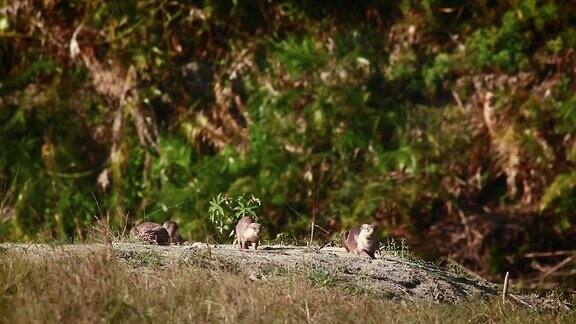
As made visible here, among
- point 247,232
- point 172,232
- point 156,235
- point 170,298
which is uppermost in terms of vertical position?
point 170,298

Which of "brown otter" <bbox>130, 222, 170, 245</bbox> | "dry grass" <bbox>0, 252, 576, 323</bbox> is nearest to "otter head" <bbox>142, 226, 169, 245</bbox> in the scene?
"brown otter" <bbox>130, 222, 170, 245</bbox>

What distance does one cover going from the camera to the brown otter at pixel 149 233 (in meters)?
8.56

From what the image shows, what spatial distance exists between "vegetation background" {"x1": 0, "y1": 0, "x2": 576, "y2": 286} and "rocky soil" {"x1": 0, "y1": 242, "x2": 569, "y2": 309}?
6.90ft

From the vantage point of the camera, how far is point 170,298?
22.4ft

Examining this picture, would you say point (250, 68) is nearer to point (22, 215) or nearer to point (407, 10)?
point (407, 10)

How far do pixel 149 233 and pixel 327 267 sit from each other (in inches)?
50.4

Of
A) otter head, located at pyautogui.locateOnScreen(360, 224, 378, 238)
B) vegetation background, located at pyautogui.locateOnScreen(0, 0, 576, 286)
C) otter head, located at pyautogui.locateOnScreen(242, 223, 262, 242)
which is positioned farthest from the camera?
vegetation background, located at pyautogui.locateOnScreen(0, 0, 576, 286)

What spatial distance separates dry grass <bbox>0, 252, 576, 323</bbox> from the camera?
6.23m

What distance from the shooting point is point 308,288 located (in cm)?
738

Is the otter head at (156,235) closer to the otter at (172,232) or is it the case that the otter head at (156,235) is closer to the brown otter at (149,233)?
the brown otter at (149,233)

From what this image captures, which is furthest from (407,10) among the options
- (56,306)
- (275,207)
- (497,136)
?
(56,306)

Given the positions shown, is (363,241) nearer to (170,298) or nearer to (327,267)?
(327,267)

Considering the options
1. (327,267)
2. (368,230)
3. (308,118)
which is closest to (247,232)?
(327,267)

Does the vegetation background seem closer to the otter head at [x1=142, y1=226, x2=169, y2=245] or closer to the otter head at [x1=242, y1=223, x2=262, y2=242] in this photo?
the otter head at [x1=142, y1=226, x2=169, y2=245]
